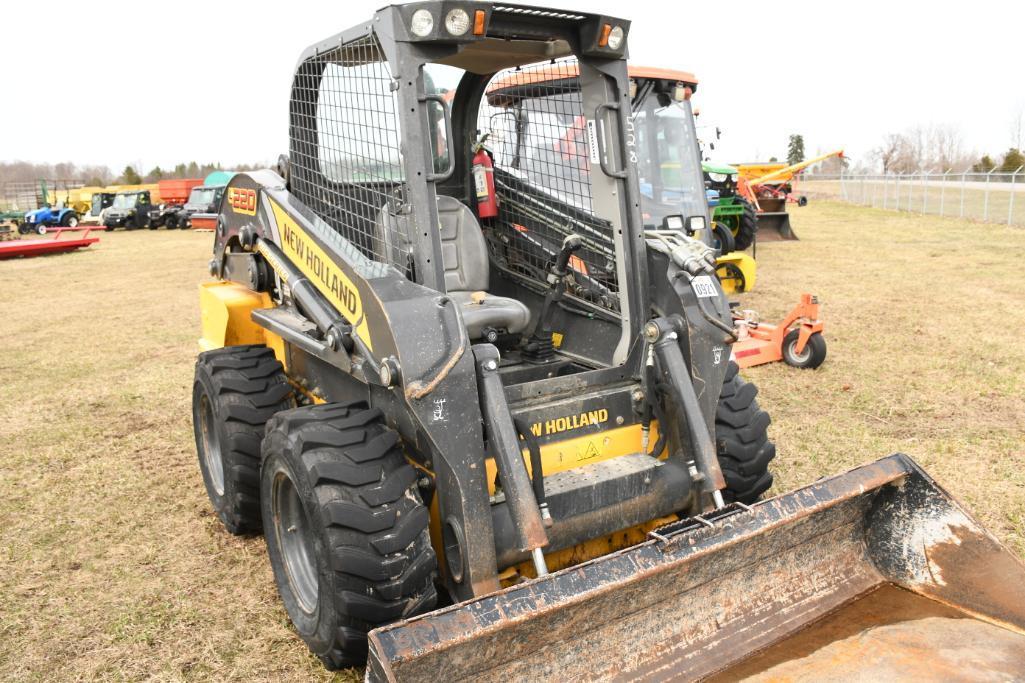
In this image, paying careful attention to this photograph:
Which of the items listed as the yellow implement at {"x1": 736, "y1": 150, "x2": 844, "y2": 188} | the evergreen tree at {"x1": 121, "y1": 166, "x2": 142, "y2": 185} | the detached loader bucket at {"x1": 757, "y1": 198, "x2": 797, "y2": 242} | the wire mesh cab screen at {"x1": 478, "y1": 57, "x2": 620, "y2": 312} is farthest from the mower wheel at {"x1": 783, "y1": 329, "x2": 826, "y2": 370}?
the evergreen tree at {"x1": 121, "y1": 166, "x2": 142, "y2": 185}

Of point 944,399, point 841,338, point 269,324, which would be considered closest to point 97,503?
point 269,324

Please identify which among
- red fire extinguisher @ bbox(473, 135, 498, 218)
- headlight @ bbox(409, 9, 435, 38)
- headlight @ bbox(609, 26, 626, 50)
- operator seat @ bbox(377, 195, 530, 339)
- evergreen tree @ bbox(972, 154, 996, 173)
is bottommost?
evergreen tree @ bbox(972, 154, 996, 173)

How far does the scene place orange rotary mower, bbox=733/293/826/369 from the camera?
710 centimetres

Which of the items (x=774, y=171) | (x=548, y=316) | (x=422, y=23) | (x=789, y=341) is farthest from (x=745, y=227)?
(x=422, y=23)

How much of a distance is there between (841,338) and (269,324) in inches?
255

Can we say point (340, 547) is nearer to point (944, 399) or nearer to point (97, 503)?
point (97, 503)

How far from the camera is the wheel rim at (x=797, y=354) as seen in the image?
7.18 m

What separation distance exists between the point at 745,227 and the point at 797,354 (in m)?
8.02

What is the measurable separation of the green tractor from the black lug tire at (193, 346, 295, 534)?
11.0 m

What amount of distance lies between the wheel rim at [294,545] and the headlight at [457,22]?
187 centimetres

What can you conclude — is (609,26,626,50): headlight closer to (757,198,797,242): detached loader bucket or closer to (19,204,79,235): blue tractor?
(757,198,797,242): detached loader bucket

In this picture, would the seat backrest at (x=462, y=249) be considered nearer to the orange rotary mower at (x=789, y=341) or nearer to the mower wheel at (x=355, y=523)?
the mower wheel at (x=355, y=523)

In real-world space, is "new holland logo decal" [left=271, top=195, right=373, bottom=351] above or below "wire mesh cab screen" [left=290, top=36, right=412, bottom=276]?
below

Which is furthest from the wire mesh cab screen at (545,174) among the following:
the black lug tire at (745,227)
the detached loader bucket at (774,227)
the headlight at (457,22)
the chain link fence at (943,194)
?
the chain link fence at (943,194)
